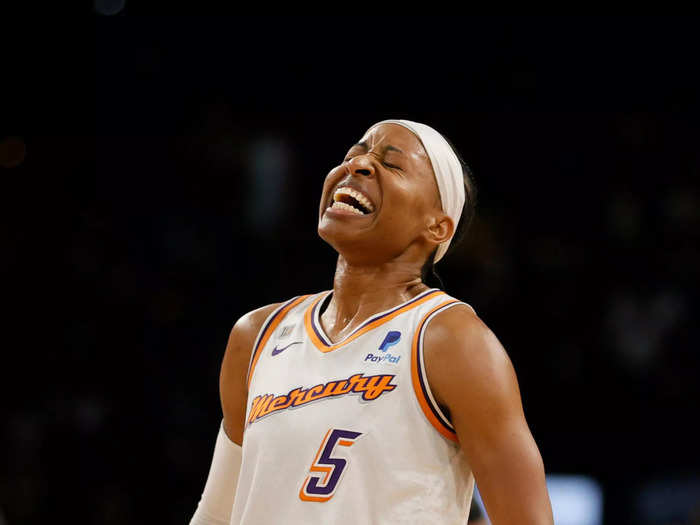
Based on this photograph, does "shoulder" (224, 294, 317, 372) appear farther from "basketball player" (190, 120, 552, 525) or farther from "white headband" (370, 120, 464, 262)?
"white headband" (370, 120, 464, 262)

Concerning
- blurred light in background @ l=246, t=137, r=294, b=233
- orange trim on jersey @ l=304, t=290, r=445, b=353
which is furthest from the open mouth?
blurred light in background @ l=246, t=137, r=294, b=233

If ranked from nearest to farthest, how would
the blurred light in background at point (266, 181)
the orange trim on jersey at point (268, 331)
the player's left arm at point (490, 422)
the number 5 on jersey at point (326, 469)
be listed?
the player's left arm at point (490, 422)
the number 5 on jersey at point (326, 469)
the orange trim on jersey at point (268, 331)
the blurred light in background at point (266, 181)

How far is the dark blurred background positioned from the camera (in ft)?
24.6

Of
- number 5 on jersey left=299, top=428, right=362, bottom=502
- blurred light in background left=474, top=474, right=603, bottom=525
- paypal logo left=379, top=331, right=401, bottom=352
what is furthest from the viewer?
blurred light in background left=474, top=474, right=603, bottom=525

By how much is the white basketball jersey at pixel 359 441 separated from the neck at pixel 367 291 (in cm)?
9

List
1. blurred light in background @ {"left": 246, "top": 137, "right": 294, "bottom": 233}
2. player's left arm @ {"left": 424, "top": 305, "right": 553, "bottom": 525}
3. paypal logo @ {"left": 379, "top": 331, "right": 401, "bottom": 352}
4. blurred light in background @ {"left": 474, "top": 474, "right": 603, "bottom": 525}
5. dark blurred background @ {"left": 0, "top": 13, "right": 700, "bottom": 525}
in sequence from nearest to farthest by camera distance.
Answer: player's left arm @ {"left": 424, "top": 305, "right": 553, "bottom": 525}
paypal logo @ {"left": 379, "top": 331, "right": 401, "bottom": 352}
blurred light in background @ {"left": 474, "top": 474, "right": 603, "bottom": 525}
dark blurred background @ {"left": 0, "top": 13, "right": 700, "bottom": 525}
blurred light in background @ {"left": 246, "top": 137, "right": 294, "bottom": 233}

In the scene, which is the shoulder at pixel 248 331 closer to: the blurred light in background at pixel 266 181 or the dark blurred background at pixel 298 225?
the dark blurred background at pixel 298 225

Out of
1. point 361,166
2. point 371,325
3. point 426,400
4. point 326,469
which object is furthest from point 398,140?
point 326,469

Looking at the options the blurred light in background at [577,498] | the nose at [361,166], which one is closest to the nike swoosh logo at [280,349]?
the nose at [361,166]

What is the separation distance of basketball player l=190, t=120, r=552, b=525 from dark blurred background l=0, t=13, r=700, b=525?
469 cm

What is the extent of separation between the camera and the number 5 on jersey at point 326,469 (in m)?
2.21

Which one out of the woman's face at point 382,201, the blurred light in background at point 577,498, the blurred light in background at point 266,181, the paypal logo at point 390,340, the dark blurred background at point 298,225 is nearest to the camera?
the paypal logo at point 390,340

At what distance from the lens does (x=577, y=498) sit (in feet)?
21.9

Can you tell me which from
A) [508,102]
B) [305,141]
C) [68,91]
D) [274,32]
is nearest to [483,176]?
[508,102]
